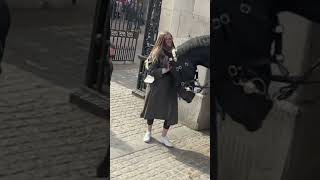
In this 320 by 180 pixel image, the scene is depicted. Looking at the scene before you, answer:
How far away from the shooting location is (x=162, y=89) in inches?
Answer: 77.7

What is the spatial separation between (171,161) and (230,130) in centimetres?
164

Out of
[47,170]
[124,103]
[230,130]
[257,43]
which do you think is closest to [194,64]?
[230,130]

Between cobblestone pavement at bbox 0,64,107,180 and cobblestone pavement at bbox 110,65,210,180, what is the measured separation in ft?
4.24

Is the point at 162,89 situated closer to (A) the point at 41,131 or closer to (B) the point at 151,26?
(A) the point at 41,131

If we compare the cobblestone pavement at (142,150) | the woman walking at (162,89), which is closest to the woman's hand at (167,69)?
the woman walking at (162,89)

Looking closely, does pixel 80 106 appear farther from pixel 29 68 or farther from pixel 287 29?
pixel 287 29

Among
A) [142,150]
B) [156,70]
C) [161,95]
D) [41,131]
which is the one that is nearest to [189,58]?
[156,70]

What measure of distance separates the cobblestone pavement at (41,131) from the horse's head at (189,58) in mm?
516

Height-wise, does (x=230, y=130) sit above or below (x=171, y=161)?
above

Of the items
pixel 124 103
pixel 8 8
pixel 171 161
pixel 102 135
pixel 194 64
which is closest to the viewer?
pixel 8 8

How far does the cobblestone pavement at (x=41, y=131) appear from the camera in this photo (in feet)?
3.57

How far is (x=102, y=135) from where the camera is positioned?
1.21m

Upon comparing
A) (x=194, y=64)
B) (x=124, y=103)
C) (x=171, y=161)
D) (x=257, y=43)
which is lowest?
(x=171, y=161)

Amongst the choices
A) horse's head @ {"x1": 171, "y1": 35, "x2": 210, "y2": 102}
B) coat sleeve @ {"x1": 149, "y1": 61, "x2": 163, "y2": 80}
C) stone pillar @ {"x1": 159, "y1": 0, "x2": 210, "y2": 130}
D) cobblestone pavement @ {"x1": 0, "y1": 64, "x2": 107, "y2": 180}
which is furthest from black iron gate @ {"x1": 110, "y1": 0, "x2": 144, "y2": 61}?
cobblestone pavement @ {"x1": 0, "y1": 64, "x2": 107, "y2": 180}
